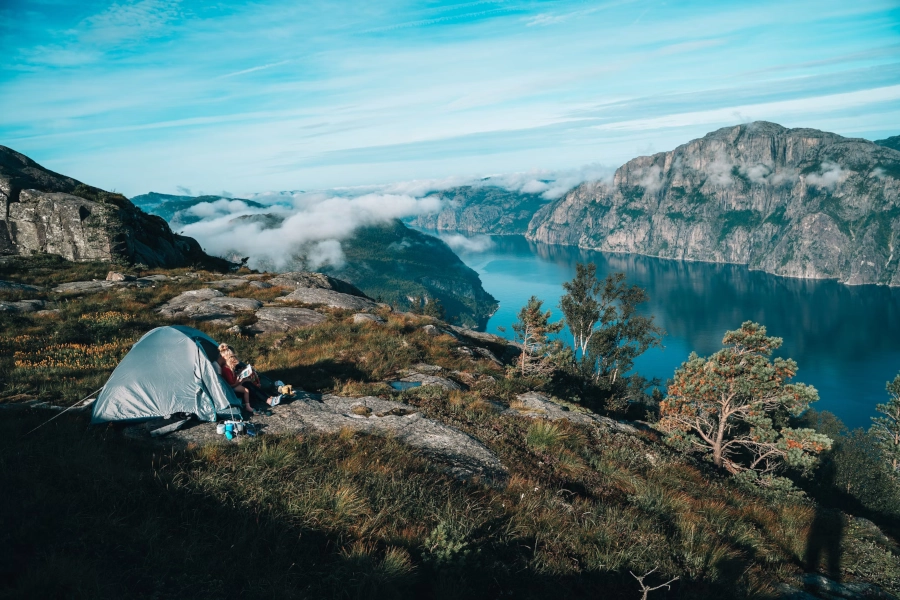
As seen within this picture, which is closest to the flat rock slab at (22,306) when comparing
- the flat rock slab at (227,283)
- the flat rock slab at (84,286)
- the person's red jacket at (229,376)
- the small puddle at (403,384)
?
the flat rock slab at (84,286)

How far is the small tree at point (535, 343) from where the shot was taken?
21.9m

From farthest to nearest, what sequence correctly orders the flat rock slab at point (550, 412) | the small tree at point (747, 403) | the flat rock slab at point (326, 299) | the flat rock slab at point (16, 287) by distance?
the flat rock slab at point (326, 299) < the flat rock slab at point (16, 287) < the small tree at point (747, 403) < the flat rock slab at point (550, 412)

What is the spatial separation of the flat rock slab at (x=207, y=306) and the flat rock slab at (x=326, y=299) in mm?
2774

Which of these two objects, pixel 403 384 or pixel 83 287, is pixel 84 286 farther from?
pixel 403 384

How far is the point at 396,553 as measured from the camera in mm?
5672

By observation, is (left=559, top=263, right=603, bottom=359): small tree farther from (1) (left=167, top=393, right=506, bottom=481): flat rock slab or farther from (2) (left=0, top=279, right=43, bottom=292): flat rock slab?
(2) (left=0, top=279, right=43, bottom=292): flat rock slab

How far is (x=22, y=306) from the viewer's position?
2033cm

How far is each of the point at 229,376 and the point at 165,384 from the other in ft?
4.80

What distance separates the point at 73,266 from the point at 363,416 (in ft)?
103

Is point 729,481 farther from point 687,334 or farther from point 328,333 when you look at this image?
point 687,334

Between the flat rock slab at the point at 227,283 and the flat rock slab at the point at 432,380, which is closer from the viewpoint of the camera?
the flat rock slab at the point at 432,380

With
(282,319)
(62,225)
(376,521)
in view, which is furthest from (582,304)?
(376,521)

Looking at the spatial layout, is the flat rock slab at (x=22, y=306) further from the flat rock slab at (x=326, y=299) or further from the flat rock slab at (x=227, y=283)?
the flat rock slab at (x=326, y=299)

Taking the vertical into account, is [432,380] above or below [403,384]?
below
